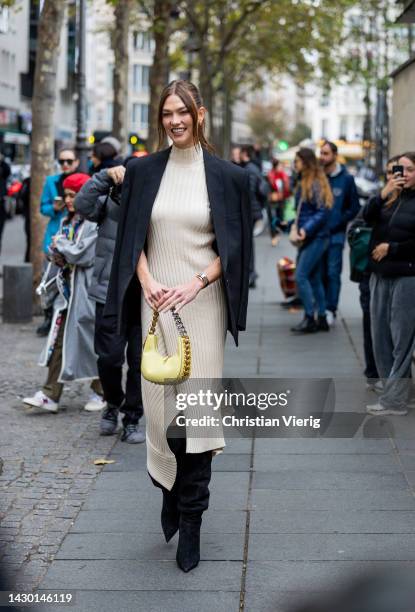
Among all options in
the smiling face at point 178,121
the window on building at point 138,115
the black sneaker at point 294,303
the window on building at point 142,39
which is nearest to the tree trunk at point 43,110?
the black sneaker at point 294,303

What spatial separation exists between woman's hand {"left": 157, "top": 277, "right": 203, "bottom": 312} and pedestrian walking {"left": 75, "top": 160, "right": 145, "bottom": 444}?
265 cm

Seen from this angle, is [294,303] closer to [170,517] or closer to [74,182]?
[74,182]

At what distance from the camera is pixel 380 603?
7.93 ft

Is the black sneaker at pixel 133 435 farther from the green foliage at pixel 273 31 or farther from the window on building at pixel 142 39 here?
the window on building at pixel 142 39

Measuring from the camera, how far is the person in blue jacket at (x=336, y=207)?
43.0 feet

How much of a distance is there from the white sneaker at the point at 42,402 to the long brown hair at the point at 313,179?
4.82 metres

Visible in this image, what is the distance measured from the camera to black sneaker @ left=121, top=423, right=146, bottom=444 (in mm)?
7828

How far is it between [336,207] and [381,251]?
4752 mm

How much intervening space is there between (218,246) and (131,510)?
1.68 m

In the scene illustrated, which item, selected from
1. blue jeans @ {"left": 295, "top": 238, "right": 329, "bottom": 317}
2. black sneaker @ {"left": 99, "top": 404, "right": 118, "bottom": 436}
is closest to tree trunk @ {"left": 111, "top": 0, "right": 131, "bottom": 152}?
blue jeans @ {"left": 295, "top": 238, "right": 329, "bottom": 317}

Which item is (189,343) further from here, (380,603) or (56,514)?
(380,603)

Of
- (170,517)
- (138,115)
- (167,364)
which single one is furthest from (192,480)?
(138,115)

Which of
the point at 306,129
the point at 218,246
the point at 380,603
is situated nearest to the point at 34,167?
the point at 218,246

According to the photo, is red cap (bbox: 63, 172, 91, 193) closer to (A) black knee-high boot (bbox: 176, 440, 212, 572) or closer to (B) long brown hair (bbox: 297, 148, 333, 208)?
(A) black knee-high boot (bbox: 176, 440, 212, 572)
